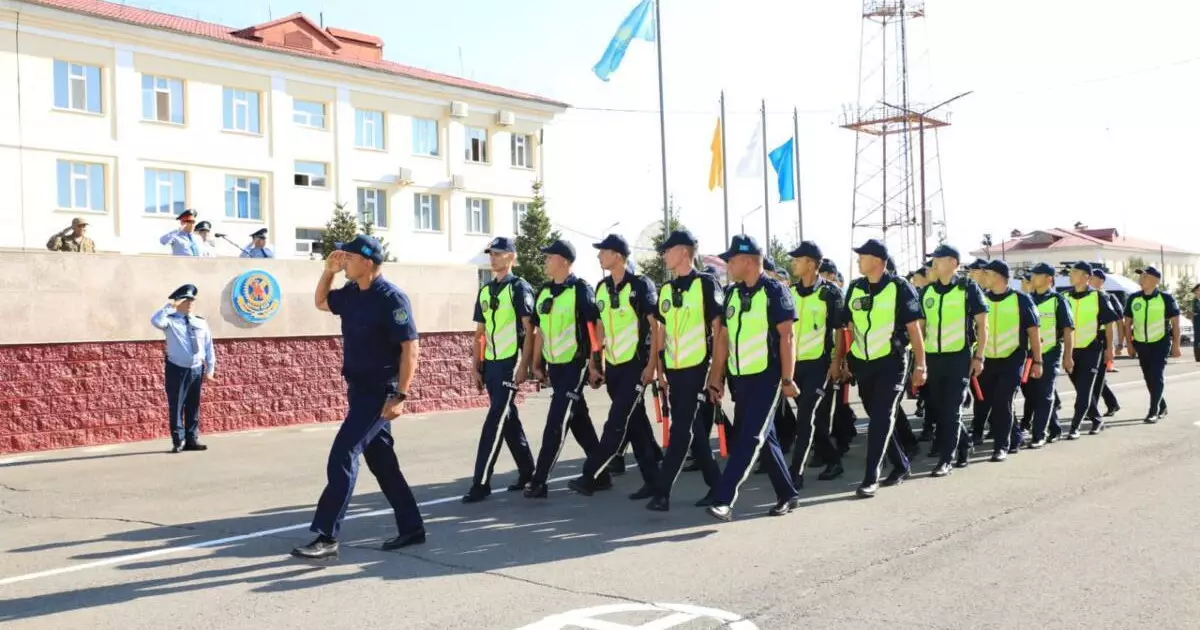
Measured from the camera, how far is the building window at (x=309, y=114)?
3791cm

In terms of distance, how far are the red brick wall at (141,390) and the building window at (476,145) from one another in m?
29.3

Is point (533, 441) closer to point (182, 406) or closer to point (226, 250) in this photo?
point (182, 406)

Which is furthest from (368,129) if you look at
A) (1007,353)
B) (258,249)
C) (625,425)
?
(625,425)

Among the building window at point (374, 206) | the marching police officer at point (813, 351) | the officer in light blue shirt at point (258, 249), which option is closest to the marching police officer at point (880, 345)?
the marching police officer at point (813, 351)

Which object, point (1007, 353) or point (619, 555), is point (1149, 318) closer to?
point (1007, 353)

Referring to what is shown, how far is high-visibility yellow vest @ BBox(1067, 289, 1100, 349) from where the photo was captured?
41.1ft

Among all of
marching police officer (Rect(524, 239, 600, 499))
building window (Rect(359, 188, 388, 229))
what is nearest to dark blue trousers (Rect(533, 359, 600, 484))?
marching police officer (Rect(524, 239, 600, 499))

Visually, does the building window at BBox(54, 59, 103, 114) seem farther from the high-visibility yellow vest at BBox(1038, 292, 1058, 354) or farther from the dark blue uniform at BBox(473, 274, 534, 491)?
the high-visibility yellow vest at BBox(1038, 292, 1058, 354)

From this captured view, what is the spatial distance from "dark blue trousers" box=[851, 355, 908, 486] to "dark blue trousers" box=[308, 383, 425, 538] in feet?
12.0

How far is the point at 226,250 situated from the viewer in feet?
109

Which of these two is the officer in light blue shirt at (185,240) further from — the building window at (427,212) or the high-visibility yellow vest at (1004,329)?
the building window at (427,212)

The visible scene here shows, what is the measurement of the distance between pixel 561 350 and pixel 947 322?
12.0ft

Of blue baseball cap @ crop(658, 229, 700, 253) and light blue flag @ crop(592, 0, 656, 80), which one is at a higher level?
light blue flag @ crop(592, 0, 656, 80)

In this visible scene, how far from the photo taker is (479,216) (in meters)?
44.3
